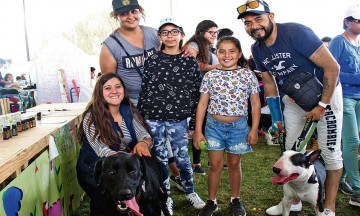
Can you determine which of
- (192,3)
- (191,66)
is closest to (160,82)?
(191,66)

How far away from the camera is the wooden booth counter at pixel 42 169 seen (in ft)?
5.39

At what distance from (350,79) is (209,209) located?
1.50 meters

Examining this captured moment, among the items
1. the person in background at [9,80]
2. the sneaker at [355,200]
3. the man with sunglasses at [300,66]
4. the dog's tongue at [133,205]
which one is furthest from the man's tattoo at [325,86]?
the person in background at [9,80]

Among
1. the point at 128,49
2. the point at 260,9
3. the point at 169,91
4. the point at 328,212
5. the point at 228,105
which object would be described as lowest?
the point at 328,212

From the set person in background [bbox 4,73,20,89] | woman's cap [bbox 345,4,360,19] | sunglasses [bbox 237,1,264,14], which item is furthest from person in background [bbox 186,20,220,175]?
person in background [bbox 4,73,20,89]

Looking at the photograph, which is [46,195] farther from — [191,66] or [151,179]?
[191,66]

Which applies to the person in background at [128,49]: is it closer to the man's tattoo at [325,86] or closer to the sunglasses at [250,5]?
the sunglasses at [250,5]

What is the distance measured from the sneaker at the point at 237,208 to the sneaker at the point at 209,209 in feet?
0.43

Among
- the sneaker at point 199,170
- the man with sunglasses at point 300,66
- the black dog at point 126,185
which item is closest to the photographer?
the black dog at point 126,185

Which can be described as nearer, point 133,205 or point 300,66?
point 133,205

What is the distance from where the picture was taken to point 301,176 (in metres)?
2.15

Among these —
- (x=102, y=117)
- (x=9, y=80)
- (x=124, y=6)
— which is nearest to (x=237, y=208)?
(x=102, y=117)

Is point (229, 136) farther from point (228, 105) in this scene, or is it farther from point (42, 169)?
point (42, 169)

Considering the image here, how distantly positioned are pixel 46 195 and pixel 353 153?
232 centimetres
